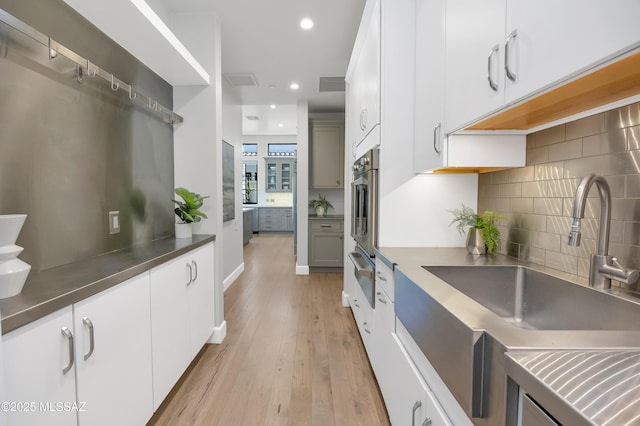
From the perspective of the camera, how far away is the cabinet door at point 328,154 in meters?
5.13

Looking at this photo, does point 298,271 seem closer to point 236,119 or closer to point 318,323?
point 318,323

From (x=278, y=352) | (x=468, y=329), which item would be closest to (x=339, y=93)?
(x=278, y=352)

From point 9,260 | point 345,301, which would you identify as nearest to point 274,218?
point 345,301

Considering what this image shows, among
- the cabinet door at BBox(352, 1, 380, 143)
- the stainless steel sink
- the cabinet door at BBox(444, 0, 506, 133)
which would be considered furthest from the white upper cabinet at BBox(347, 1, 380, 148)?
the stainless steel sink

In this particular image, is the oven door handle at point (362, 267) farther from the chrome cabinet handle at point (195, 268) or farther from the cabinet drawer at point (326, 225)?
the cabinet drawer at point (326, 225)

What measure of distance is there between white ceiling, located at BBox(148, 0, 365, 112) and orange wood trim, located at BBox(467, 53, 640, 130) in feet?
6.25

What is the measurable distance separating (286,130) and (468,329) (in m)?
8.48

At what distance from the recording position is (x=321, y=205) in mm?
5191

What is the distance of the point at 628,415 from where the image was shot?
0.43 m

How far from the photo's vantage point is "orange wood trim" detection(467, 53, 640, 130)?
2.51 ft

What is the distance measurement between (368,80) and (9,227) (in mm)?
2134

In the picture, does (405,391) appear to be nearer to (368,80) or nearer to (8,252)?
(8,252)

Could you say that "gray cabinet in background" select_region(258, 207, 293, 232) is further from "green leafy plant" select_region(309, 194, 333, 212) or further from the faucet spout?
the faucet spout

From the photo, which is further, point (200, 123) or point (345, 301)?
point (345, 301)
